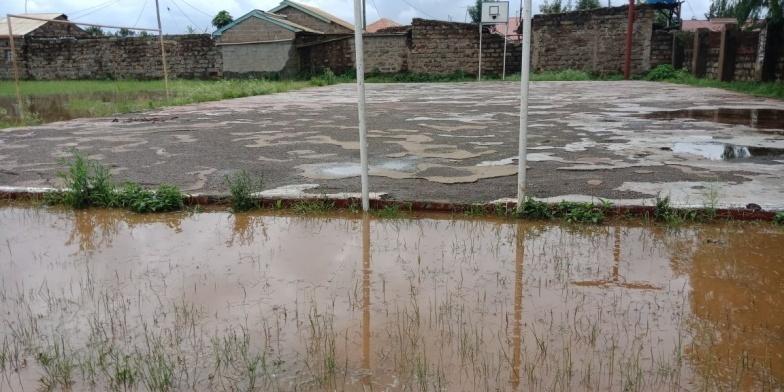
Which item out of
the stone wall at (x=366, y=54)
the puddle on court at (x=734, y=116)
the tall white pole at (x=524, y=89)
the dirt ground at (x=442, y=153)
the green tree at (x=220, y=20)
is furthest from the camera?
the green tree at (x=220, y=20)

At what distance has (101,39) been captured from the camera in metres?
23.6

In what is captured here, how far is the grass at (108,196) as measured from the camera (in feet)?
12.3

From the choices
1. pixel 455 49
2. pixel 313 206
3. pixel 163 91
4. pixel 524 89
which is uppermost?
pixel 455 49

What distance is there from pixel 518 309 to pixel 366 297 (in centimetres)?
61

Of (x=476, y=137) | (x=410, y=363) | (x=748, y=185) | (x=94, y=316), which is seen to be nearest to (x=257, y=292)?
(x=94, y=316)

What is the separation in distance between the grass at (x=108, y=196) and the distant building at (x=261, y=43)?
18613mm

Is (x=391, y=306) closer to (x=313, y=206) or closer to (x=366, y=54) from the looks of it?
(x=313, y=206)

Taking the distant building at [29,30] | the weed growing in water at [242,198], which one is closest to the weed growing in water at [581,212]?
the weed growing in water at [242,198]

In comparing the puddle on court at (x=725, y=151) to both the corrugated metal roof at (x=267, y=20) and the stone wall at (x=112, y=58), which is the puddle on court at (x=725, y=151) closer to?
the corrugated metal roof at (x=267, y=20)

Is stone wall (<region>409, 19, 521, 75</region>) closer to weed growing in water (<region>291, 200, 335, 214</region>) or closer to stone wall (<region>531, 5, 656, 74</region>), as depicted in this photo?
stone wall (<region>531, 5, 656, 74</region>)

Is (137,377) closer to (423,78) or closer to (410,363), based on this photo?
(410,363)

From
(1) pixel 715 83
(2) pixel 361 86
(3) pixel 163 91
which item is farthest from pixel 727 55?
(3) pixel 163 91

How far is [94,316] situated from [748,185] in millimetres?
3860

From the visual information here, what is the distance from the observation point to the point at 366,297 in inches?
96.1
